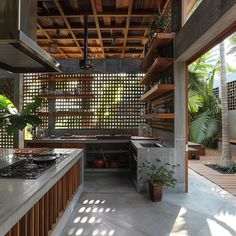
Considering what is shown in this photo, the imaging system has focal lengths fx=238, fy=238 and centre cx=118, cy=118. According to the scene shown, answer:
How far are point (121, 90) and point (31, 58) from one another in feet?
12.5

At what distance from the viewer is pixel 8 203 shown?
54.7 inches

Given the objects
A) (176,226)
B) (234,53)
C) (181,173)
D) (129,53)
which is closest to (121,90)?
(129,53)

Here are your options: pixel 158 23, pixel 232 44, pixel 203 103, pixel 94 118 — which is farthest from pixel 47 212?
pixel 203 103

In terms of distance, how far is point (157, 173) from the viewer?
3.79 metres

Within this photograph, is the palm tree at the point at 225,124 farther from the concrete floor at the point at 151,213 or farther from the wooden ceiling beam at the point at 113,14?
the wooden ceiling beam at the point at 113,14

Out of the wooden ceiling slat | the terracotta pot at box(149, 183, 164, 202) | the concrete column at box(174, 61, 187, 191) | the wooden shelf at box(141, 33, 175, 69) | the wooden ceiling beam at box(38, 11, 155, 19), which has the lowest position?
the terracotta pot at box(149, 183, 164, 202)

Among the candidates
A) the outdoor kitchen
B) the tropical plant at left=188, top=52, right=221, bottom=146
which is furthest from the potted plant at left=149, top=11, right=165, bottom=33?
the tropical plant at left=188, top=52, right=221, bottom=146

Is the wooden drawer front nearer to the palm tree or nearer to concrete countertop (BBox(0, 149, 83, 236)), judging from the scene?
concrete countertop (BBox(0, 149, 83, 236))

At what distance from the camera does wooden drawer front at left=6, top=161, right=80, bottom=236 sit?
1607mm

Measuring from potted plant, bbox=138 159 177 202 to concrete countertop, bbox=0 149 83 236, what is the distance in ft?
6.08

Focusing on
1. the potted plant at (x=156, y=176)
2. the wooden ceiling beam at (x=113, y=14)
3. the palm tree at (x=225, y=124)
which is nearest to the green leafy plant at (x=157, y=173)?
the potted plant at (x=156, y=176)

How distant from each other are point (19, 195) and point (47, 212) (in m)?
0.69

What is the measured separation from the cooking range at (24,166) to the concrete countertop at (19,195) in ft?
0.28

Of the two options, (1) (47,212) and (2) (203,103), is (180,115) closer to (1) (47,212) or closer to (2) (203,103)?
(1) (47,212)
